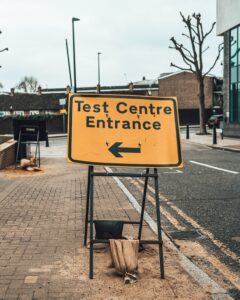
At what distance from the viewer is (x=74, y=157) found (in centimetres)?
471

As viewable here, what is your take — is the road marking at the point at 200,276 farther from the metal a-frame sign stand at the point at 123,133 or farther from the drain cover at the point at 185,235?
the metal a-frame sign stand at the point at 123,133

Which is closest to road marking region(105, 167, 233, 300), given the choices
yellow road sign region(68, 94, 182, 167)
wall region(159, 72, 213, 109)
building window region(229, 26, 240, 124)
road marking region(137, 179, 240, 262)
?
road marking region(137, 179, 240, 262)

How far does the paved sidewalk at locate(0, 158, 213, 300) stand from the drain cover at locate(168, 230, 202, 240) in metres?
0.38

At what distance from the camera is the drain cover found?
20.1 feet

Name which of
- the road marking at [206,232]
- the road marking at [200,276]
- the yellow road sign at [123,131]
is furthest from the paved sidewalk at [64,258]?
the yellow road sign at [123,131]

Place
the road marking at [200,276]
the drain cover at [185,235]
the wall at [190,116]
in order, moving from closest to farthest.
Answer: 1. the road marking at [200,276]
2. the drain cover at [185,235]
3. the wall at [190,116]

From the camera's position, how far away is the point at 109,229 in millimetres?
5410

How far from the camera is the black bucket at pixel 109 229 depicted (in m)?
5.40

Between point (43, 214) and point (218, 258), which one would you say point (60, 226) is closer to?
point (43, 214)

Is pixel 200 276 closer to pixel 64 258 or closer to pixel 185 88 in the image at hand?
pixel 64 258

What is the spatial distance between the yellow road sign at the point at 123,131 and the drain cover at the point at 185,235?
178 cm

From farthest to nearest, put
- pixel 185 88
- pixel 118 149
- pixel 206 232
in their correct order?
pixel 185 88 → pixel 206 232 → pixel 118 149

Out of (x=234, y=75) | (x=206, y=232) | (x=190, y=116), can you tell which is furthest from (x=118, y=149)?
(x=190, y=116)

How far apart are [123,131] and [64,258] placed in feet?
5.34
